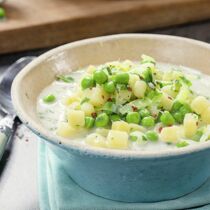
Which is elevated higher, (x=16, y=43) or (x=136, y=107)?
(x=16, y=43)

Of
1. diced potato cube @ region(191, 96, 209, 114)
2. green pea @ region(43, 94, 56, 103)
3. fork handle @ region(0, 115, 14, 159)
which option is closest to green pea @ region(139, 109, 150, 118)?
diced potato cube @ region(191, 96, 209, 114)

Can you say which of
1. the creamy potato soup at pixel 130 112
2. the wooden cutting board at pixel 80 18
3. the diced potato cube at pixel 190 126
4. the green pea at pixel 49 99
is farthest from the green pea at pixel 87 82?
the wooden cutting board at pixel 80 18

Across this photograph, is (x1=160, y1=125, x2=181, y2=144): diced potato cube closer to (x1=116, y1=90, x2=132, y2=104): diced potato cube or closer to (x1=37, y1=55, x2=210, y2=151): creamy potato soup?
(x1=37, y1=55, x2=210, y2=151): creamy potato soup

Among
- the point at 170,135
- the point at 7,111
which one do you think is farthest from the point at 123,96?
the point at 7,111

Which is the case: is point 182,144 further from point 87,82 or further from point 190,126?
point 87,82

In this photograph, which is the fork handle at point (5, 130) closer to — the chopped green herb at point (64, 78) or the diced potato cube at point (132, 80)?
the chopped green herb at point (64, 78)

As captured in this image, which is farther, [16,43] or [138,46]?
[16,43]

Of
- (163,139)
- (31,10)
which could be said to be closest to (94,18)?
(31,10)

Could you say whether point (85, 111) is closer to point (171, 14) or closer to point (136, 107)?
point (136, 107)
